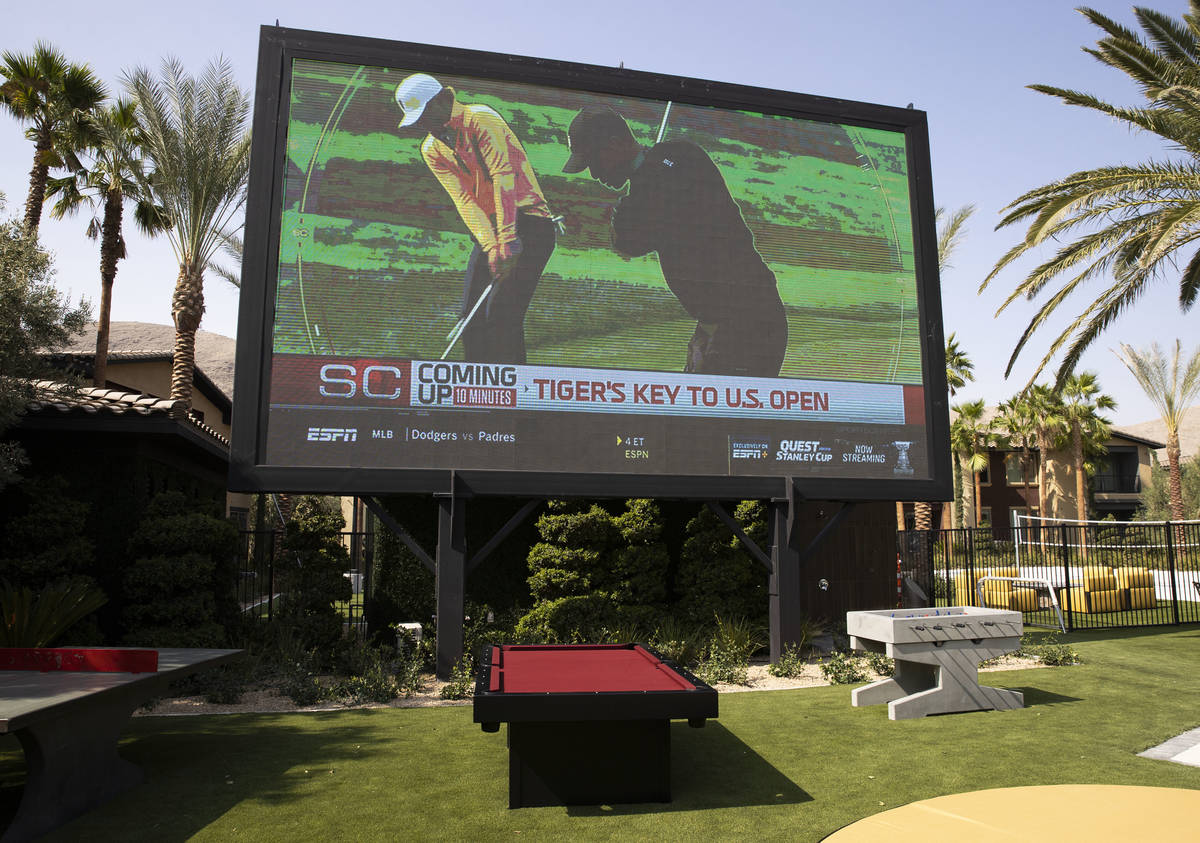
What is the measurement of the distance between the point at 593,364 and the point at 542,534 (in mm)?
3038

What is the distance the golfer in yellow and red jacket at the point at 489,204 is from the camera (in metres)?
11.4

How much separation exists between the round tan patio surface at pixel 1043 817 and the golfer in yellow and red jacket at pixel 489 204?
309 inches

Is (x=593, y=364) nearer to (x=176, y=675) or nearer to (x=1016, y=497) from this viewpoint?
(x=176, y=675)

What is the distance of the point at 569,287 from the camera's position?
11.7m

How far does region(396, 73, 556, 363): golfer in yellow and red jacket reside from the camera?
11.4m

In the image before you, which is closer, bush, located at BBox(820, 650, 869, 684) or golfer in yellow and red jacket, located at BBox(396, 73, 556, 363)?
bush, located at BBox(820, 650, 869, 684)

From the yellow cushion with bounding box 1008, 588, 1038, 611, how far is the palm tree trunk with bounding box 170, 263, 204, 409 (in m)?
19.6

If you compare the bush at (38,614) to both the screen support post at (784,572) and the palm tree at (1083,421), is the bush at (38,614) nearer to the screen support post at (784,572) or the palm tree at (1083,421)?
the screen support post at (784,572)

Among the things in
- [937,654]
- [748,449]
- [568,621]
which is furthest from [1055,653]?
[568,621]

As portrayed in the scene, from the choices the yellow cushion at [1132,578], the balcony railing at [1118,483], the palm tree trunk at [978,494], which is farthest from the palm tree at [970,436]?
the yellow cushion at [1132,578]

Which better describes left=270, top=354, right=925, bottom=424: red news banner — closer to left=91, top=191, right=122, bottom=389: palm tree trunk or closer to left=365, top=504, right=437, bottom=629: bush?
left=365, top=504, right=437, bottom=629: bush

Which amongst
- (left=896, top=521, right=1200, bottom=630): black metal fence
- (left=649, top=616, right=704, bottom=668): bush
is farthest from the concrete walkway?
(left=896, top=521, right=1200, bottom=630): black metal fence

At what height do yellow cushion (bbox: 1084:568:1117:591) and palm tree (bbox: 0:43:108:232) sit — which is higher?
palm tree (bbox: 0:43:108:232)

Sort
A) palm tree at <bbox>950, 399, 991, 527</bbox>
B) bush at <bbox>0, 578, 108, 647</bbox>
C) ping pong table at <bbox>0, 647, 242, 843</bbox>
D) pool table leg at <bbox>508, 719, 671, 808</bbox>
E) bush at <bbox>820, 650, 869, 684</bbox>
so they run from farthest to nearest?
palm tree at <bbox>950, 399, 991, 527</bbox>, bush at <bbox>820, 650, 869, 684</bbox>, bush at <bbox>0, 578, 108, 647</bbox>, pool table leg at <bbox>508, 719, 671, 808</bbox>, ping pong table at <bbox>0, 647, 242, 843</bbox>
